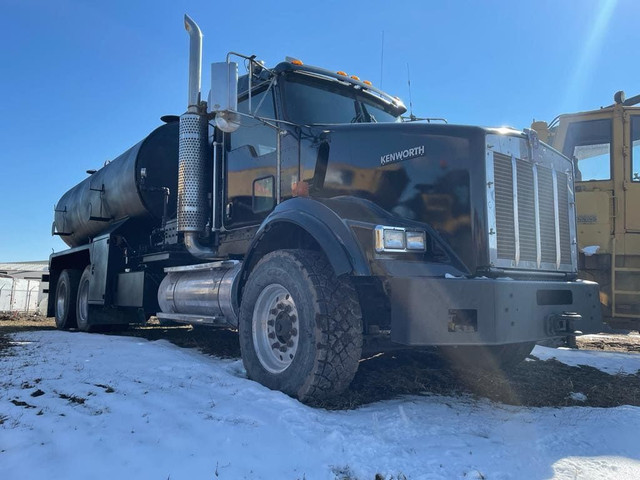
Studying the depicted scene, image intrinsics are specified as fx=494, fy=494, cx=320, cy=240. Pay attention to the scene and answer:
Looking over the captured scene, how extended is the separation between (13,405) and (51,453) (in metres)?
1.09

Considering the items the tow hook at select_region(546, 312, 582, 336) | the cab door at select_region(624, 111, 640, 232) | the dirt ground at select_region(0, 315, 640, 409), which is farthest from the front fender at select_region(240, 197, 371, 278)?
the cab door at select_region(624, 111, 640, 232)

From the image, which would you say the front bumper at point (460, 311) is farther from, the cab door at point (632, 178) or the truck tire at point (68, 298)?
the truck tire at point (68, 298)

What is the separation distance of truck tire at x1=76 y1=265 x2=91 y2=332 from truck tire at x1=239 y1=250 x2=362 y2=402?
6101mm

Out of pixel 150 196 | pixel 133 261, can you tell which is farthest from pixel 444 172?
pixel 133 261

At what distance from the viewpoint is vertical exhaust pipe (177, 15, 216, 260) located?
21.1 feet

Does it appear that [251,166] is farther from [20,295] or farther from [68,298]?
[20,295]

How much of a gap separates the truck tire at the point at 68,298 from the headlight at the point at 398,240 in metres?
8.80

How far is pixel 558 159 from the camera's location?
4.77 m

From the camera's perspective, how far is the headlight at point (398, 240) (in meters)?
3.72

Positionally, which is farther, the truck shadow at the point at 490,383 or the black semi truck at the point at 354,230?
the truck shadow at the point at 490,383

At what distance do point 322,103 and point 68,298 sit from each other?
25.2ft

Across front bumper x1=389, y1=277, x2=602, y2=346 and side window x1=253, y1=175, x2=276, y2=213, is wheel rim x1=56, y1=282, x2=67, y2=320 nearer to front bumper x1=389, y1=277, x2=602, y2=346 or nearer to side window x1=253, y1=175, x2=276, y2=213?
side window x1=253, y1=175, x2=276, y2=213

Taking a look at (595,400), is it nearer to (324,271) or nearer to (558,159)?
(558,159)

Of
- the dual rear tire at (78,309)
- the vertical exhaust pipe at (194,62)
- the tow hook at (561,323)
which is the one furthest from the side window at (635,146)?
the dual rear tire at (78,309)
